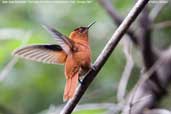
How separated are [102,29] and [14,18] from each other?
0.43 m

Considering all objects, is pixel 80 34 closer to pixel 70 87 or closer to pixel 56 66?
pixel 70 87

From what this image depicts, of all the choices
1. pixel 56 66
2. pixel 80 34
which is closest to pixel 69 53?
pixel 80 34

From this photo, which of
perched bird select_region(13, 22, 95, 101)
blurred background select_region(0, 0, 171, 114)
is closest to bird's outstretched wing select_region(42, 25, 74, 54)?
perched bird select_region(13, 22, 95, 101)

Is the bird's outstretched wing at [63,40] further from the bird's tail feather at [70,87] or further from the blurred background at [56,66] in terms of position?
the blurred background at [56,66]

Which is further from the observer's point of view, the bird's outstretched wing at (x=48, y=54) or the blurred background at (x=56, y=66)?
the blurred background at (x=56, y=66)

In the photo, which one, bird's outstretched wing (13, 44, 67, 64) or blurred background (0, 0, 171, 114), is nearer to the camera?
bird's outstretched wing (13, 44, 67, 64)

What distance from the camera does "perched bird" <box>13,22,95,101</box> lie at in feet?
4.26

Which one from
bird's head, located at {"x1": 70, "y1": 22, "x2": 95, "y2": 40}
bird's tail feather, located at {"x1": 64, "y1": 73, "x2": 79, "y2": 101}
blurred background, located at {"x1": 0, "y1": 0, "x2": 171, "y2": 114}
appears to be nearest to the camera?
bird's tail feather, located at {"x1": 64, "y1": 73, "x2": 79, "y2": 101}

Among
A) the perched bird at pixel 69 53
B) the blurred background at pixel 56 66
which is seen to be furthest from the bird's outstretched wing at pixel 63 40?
the blurred background at pixel 56 66

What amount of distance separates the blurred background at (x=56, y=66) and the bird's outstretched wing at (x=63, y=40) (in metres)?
1.05

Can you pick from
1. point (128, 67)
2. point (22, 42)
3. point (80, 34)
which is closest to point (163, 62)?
point (128, 67)

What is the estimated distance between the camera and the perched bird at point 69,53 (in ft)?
4.26

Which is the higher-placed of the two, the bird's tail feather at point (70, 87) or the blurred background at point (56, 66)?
the bird's tail feather at point (70, 87)

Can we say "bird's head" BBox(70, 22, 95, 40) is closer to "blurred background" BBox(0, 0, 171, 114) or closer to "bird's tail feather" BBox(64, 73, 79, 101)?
"bird's tail feather" BBox(64, 73, 79, 101)
